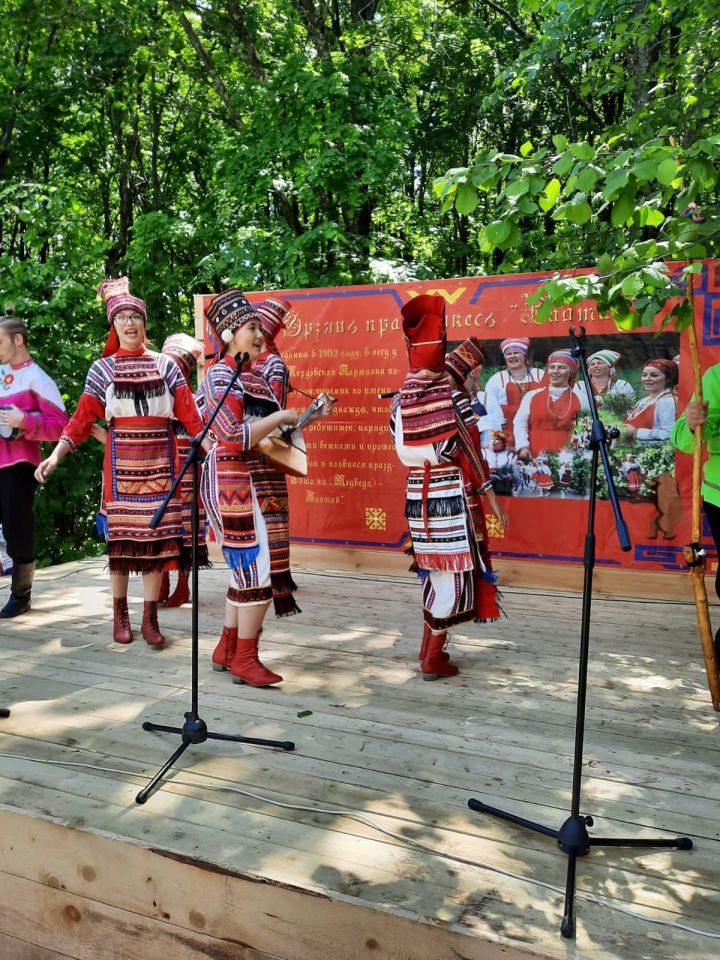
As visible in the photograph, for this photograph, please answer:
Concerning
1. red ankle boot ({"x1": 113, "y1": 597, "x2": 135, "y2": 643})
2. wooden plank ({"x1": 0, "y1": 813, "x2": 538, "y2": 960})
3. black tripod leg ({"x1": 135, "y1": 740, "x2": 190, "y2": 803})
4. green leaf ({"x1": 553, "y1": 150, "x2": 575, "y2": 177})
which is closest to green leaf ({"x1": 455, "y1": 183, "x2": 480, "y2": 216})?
green leaf ({"x1": 553, "y1": 150, "x2": 575, "y2": 177})

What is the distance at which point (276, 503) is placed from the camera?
3939 mm

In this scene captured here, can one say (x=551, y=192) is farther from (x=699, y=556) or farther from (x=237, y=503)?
(x=237, y=503)

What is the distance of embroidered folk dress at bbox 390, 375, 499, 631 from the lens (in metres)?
3.83

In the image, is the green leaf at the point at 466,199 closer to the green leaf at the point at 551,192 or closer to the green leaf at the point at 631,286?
the green leaf at the point at 551,192

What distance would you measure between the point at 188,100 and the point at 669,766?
12408 millimetres

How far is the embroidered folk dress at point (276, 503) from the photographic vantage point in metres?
3.87

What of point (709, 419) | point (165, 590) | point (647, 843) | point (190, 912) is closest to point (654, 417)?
point (709, 419)

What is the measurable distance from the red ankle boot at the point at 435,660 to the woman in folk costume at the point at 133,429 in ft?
4.64

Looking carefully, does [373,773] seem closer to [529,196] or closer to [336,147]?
[529,196]

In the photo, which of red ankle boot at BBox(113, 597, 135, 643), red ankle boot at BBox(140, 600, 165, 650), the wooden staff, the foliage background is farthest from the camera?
the foliage background

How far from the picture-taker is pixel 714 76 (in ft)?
14.6

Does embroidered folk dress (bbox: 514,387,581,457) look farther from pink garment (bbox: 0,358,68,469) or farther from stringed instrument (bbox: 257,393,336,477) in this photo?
pink garment (bbox: 0,358,68,469)

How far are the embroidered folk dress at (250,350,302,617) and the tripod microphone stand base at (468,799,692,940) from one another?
5.65 ft

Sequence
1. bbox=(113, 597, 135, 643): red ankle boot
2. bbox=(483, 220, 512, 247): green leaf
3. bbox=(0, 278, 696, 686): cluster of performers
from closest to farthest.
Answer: bbox=(483, 220, 512, 247): green leaf < bbox=(0, 278, 696, 686): cluster of performers < bbox=(113, 597, 135, 643): red ankle boot
